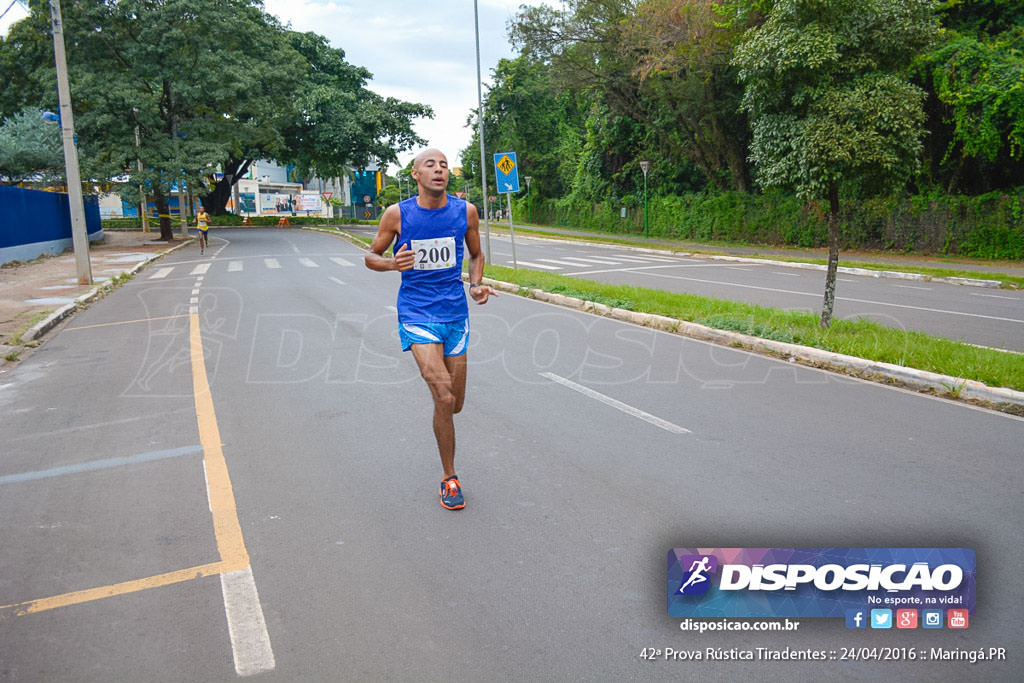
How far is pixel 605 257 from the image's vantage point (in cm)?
2781

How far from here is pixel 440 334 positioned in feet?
15.6

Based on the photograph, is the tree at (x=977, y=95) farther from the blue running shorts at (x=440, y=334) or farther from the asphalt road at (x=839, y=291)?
the blue running shorts at (x=440, y=334)

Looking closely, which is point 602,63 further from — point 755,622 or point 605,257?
point 755,622

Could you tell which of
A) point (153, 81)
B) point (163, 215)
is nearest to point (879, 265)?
point (163, 215)

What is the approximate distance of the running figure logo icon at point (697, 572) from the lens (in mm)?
3418

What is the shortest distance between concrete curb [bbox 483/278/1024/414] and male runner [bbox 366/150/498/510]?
15.7ft

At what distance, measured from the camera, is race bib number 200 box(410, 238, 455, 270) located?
4703mm

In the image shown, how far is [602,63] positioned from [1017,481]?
35.8 meters

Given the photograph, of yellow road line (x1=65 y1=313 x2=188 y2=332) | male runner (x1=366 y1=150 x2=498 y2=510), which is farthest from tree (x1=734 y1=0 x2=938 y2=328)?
yellow road line (x1=65 y1=313 x2=188 y2=332)

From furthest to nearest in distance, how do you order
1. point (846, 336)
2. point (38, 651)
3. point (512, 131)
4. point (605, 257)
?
point (512, 131), point (605, 257), point (846, 336), point (38, 651)

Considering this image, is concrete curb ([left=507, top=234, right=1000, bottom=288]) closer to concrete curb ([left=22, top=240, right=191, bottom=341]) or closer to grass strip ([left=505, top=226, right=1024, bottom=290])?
grass strip ([left=505, top=226, right=1024, bottom=290])

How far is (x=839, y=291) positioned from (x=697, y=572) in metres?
14.5

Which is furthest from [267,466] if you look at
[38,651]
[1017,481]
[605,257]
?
[605,257]

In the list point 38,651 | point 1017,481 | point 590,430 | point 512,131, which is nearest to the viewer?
point 38,651
